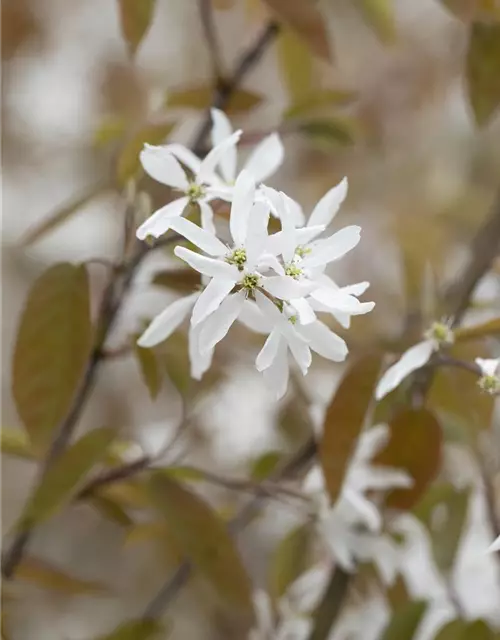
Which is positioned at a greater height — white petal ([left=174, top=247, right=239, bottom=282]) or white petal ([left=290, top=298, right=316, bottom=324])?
white petal ([left=174, top=247, right=239, bottom=282])

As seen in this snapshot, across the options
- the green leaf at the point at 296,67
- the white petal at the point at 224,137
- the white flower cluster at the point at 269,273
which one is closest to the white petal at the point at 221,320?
the white flower cluster at the point at 269,273

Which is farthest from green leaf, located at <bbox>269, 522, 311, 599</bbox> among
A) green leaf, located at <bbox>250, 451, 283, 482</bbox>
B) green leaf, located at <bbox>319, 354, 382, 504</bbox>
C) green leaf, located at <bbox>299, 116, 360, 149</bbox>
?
green leaf, located at <bbox>299, 116, 360, 149</bbox>

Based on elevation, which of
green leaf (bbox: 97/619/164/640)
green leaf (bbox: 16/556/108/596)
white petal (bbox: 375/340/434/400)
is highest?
white petal (bbox: 375/340/434/400)

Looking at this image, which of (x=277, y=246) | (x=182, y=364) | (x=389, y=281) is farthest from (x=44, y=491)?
(x=389, y=281)

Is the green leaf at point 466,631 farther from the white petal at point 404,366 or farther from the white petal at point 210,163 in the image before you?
the white petal at point 210,163

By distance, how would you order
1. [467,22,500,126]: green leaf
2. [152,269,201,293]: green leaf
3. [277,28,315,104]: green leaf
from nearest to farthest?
[152,269,201,293]: green leaf
[467,22,500,126]: green leaf
[277,28,315,104]: green leaf

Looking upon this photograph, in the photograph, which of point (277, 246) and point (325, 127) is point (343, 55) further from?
point (277, 246)

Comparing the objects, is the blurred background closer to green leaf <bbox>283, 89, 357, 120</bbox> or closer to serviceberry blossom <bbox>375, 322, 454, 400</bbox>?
green leaf <bbox>283, 89, 357, 120</bbox>
